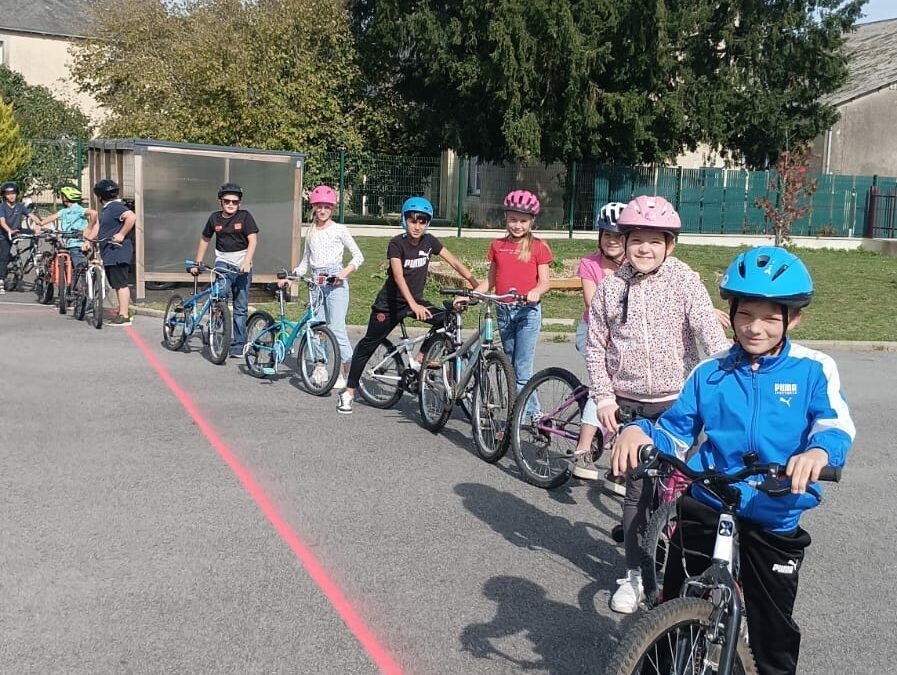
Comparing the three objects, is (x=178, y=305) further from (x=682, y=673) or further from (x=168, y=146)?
(x=682, y=673)

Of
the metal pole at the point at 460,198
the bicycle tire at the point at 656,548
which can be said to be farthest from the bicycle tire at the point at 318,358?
→ the metal pole at the point at 460,198

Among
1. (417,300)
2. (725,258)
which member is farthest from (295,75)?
(417,300)

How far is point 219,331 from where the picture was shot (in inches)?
439

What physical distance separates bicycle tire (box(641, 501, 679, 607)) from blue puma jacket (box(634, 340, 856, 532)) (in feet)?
2.39

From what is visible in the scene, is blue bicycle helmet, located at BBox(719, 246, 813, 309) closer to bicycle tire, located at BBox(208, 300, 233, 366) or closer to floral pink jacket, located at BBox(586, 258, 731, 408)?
floral pink jacket, located at BBox(586, 258, 731, 408)

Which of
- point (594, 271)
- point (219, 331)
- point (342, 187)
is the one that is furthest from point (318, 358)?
point (342, 187)

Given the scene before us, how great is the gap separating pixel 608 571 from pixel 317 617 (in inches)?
61.9

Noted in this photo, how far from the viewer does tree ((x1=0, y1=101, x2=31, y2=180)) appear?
35875 mm

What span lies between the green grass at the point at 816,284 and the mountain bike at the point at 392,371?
15.7 feet

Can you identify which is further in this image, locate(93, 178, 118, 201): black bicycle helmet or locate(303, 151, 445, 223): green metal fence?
locate(303, 151, 445, 223): green metal fence

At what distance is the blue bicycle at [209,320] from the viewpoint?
11.1m

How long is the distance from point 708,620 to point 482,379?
180 inches

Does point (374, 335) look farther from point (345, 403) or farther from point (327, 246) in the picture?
point (327, 246)

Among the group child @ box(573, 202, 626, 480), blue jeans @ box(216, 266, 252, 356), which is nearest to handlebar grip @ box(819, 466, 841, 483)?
child @ box(573, 202, 626, 480)
